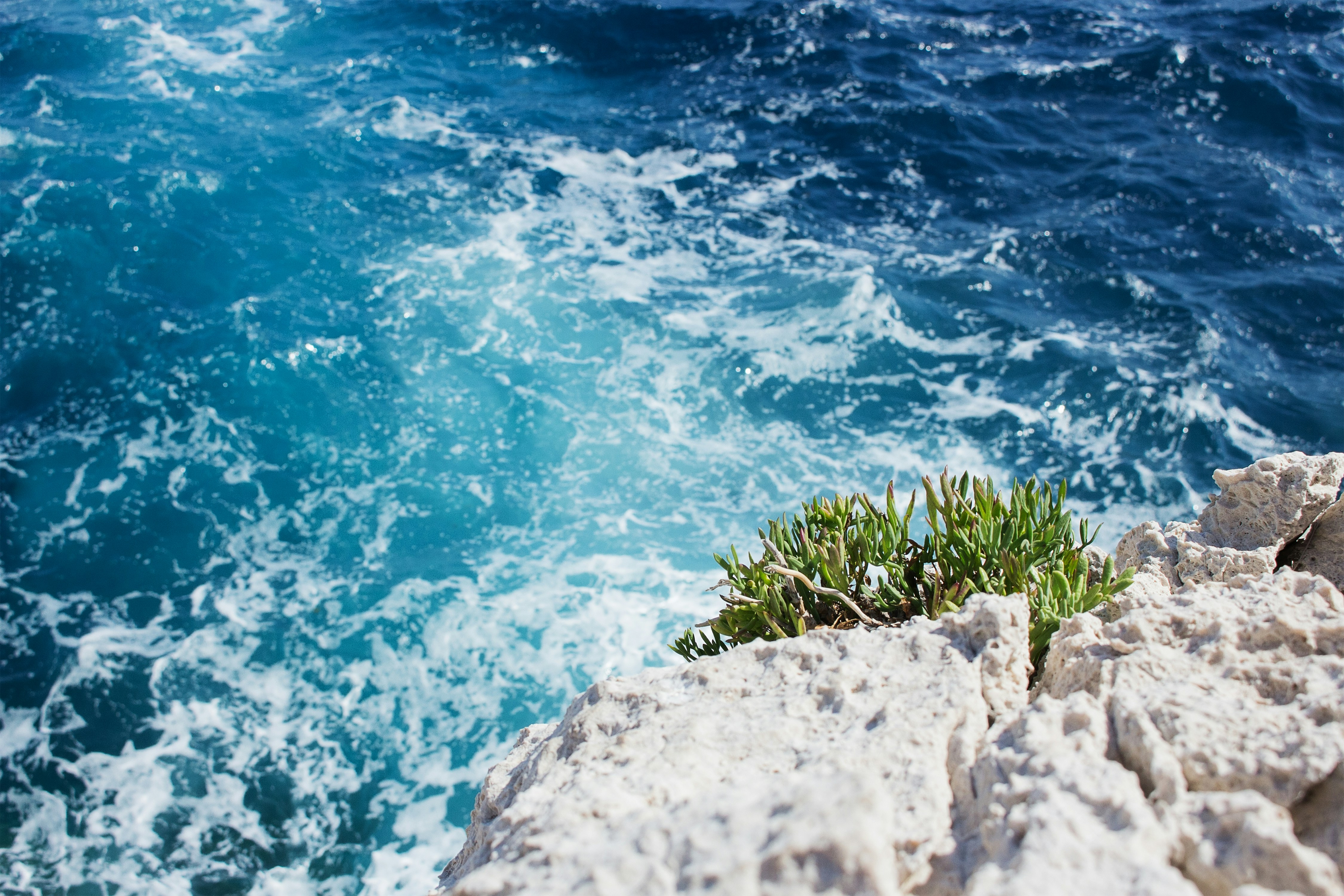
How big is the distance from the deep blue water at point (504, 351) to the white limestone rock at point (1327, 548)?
501cm

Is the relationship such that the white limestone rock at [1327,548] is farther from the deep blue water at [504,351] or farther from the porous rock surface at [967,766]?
the deep blue water at [504,351]

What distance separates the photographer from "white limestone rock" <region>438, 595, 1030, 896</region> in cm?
257

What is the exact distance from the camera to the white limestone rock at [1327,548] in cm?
542

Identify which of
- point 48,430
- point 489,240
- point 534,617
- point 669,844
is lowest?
point 534,617

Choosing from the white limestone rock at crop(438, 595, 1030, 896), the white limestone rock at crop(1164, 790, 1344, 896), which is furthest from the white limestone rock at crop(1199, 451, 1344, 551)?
the white limestone rock at crop(1164, 790, 1344, 896)

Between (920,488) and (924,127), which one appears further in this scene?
(924,127)

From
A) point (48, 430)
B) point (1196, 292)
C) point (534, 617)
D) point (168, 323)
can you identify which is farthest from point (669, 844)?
point (1196, 292)

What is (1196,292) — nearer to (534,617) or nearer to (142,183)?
(534,617)

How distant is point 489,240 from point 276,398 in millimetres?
4803

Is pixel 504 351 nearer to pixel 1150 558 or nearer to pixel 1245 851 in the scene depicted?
pixel 1150 558

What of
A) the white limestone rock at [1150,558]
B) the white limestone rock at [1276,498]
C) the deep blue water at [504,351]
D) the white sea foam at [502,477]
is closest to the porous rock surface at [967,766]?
the white limestone rock at [1150,558]

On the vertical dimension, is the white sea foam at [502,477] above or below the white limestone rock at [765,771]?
below

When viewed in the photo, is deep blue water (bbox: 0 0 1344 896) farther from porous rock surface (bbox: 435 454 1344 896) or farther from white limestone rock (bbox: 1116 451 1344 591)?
white limestone rock (bbox: 1116 451 1344 591)

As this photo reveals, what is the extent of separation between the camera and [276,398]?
12531 millimetres
